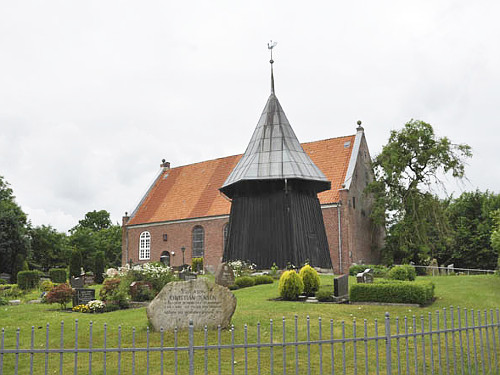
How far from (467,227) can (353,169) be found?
13.7m

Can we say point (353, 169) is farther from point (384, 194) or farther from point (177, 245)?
point (177, 245)

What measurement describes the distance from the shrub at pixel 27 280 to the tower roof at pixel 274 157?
33.9ft

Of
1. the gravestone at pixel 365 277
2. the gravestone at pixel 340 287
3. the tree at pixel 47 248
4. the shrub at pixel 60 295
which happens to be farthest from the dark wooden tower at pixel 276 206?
the tree at pixel 47 248

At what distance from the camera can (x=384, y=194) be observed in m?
33.0

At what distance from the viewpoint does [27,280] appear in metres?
26.3

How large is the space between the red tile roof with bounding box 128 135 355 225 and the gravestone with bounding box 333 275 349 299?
14.9 metres

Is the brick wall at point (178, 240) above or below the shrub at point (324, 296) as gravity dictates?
above

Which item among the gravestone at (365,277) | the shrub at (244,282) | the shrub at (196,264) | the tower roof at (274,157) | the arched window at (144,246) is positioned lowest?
the shrub at (244,282)

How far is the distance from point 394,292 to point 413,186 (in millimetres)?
19160

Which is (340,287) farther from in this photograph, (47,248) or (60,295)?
(47,248)

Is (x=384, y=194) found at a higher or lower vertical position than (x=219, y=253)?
higher

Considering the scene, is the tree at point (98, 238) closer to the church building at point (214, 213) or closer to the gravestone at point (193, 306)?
the church building at point (214, 213)

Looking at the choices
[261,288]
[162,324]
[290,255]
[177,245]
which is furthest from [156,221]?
[162,324]

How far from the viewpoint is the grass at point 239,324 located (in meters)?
8.84
